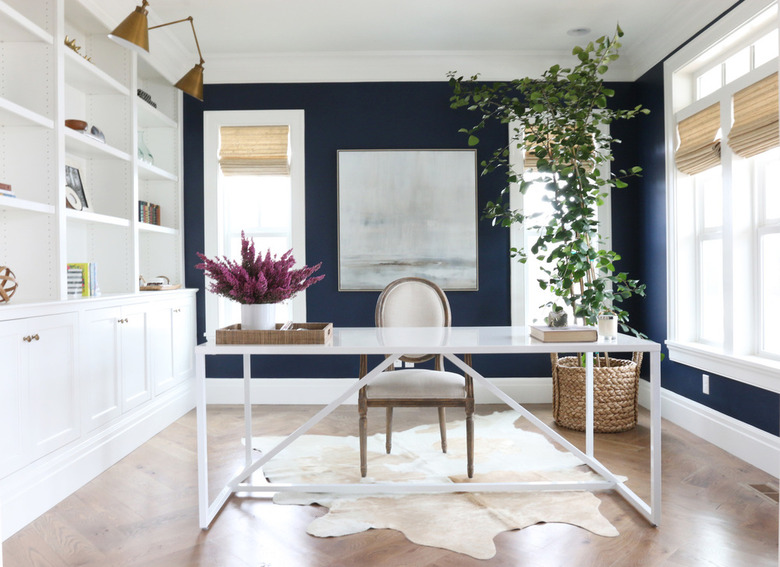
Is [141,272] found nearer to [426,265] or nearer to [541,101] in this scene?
[426,265]

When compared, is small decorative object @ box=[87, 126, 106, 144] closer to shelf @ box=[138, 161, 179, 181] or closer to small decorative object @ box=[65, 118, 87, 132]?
small decorative object @ box=[65, 118, 87, 132]

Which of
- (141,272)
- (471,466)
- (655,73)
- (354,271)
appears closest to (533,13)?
(655,73)

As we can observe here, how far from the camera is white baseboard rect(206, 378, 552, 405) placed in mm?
4371

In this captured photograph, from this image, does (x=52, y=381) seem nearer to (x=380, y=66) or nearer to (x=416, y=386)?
(x=416, y=386)

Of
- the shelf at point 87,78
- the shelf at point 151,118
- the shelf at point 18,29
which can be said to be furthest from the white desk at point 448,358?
the shelf at point 151,118

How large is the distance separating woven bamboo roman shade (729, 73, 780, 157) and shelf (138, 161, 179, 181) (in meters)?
3.53

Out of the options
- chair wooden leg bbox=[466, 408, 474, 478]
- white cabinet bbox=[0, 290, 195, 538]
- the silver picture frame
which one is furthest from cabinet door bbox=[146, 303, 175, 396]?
chair wooden leg bbox=[466, 408, 474, 478]

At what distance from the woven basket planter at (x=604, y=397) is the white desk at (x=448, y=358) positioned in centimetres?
73

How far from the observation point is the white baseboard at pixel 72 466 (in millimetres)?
2266

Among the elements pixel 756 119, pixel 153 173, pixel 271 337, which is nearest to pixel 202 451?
pixel 271 337

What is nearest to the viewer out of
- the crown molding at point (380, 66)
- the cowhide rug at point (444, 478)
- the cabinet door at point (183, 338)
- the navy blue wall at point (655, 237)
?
the cowhide rug at point (444, 478)

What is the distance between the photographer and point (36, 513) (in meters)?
2.39

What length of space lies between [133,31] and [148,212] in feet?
5.27

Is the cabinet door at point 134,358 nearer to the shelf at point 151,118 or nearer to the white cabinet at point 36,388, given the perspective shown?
the white cabinet at point 36,388
